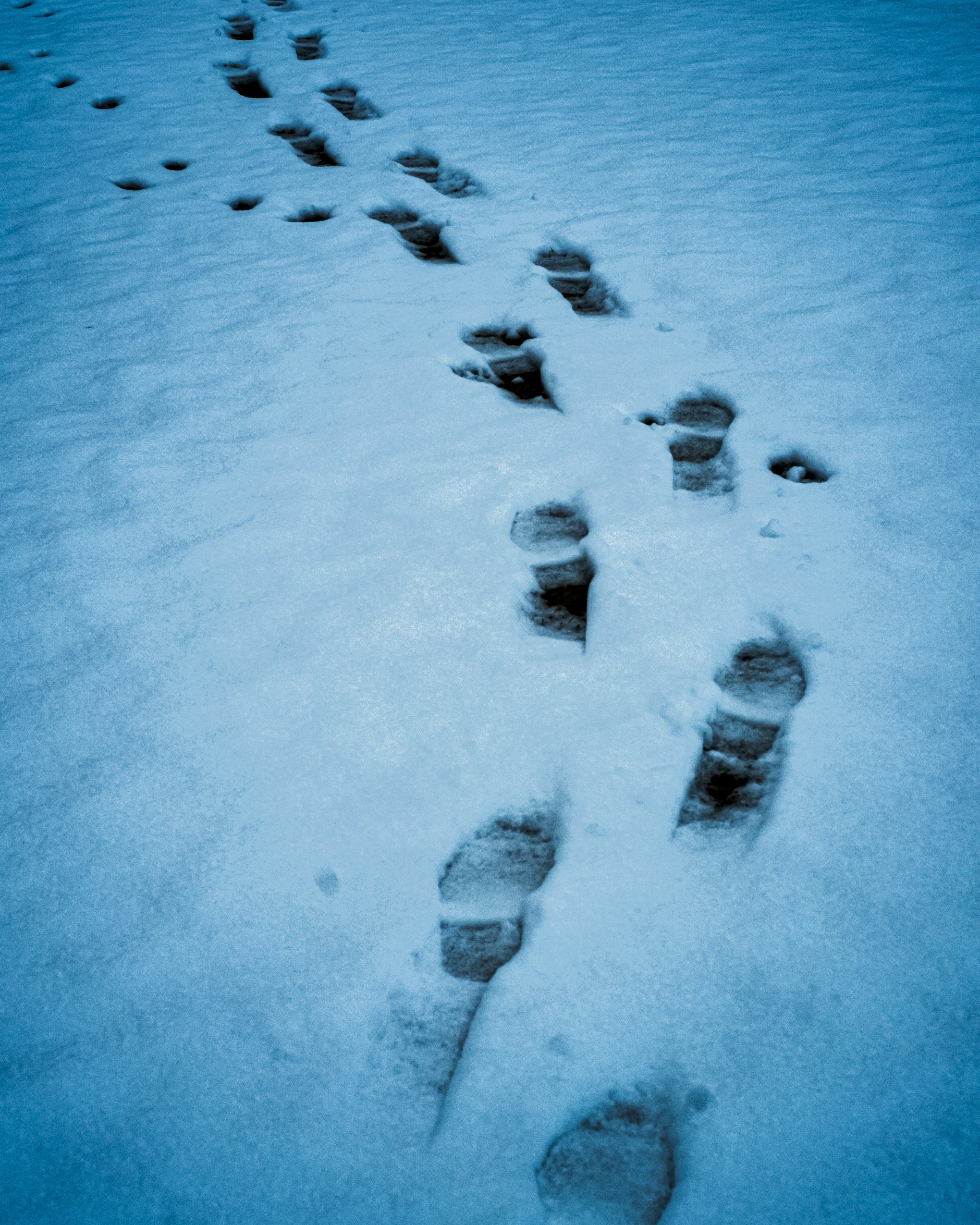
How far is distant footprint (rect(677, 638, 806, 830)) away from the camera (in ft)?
4.06

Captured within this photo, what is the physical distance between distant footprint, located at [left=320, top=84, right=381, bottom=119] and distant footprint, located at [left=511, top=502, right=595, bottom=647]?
150 inches

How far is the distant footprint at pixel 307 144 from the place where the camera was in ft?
12.7

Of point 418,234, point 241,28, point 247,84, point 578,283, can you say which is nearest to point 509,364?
point 578,283

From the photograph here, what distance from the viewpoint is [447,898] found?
1165mm

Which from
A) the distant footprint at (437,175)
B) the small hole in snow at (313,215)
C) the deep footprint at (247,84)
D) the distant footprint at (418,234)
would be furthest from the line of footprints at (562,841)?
the deep footprint at (247,84)

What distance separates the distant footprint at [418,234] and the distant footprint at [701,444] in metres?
1.43

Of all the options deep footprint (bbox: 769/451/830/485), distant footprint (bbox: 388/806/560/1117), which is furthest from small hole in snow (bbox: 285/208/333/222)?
distant footprint (bbox: 388/806/560/1117)

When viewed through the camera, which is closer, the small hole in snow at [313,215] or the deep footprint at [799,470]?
the deep footprint at [799,470]

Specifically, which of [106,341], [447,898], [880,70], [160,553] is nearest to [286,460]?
[160,553]

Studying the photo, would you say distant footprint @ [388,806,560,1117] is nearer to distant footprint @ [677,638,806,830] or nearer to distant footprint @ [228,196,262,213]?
distant footprint @ [677,638,806,830]

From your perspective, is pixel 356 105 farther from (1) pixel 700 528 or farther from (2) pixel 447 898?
(2) pixel 447 898

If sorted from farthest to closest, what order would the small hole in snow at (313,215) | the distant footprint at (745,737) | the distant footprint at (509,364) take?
the small hole in snow at (313,215), the distant footprint at (509,364), the distant footprint at (745,737)

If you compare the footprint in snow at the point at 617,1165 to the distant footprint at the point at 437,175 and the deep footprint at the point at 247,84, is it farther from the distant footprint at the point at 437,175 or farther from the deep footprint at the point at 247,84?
the deep footprint at the point at 247,84

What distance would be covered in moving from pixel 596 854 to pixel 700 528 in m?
0.92
